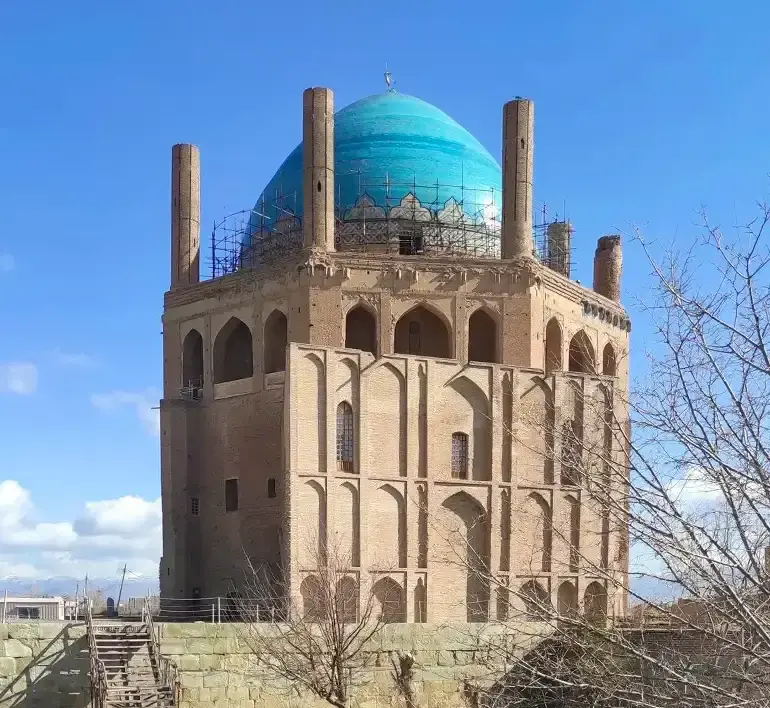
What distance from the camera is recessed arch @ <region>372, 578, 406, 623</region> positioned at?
93.7 ft

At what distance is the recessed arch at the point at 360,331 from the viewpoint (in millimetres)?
32094

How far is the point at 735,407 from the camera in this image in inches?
413

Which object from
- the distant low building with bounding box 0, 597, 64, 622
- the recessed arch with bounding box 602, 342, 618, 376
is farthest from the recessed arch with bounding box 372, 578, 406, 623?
the recessed arch with bounding box 602, 342, 618, 376

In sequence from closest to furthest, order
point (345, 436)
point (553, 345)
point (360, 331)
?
point (345, 436) → point (360, 331) → point (553, 345)

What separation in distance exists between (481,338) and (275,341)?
5.58 metres

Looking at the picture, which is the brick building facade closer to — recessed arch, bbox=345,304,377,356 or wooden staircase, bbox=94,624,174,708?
recessed arch, bbox=345,304,377,356

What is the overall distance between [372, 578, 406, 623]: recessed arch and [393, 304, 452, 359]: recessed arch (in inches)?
258

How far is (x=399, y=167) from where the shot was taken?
33875 mm

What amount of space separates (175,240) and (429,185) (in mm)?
7329

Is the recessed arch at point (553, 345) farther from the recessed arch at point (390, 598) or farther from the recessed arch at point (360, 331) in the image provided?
the recessed arch at point (390, 598)

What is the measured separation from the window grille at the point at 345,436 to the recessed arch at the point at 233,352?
4.84 metres

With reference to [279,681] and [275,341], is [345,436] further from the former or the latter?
[279,681]

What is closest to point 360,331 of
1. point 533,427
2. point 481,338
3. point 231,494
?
point 481,338

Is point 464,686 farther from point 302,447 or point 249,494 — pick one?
point 249,494
